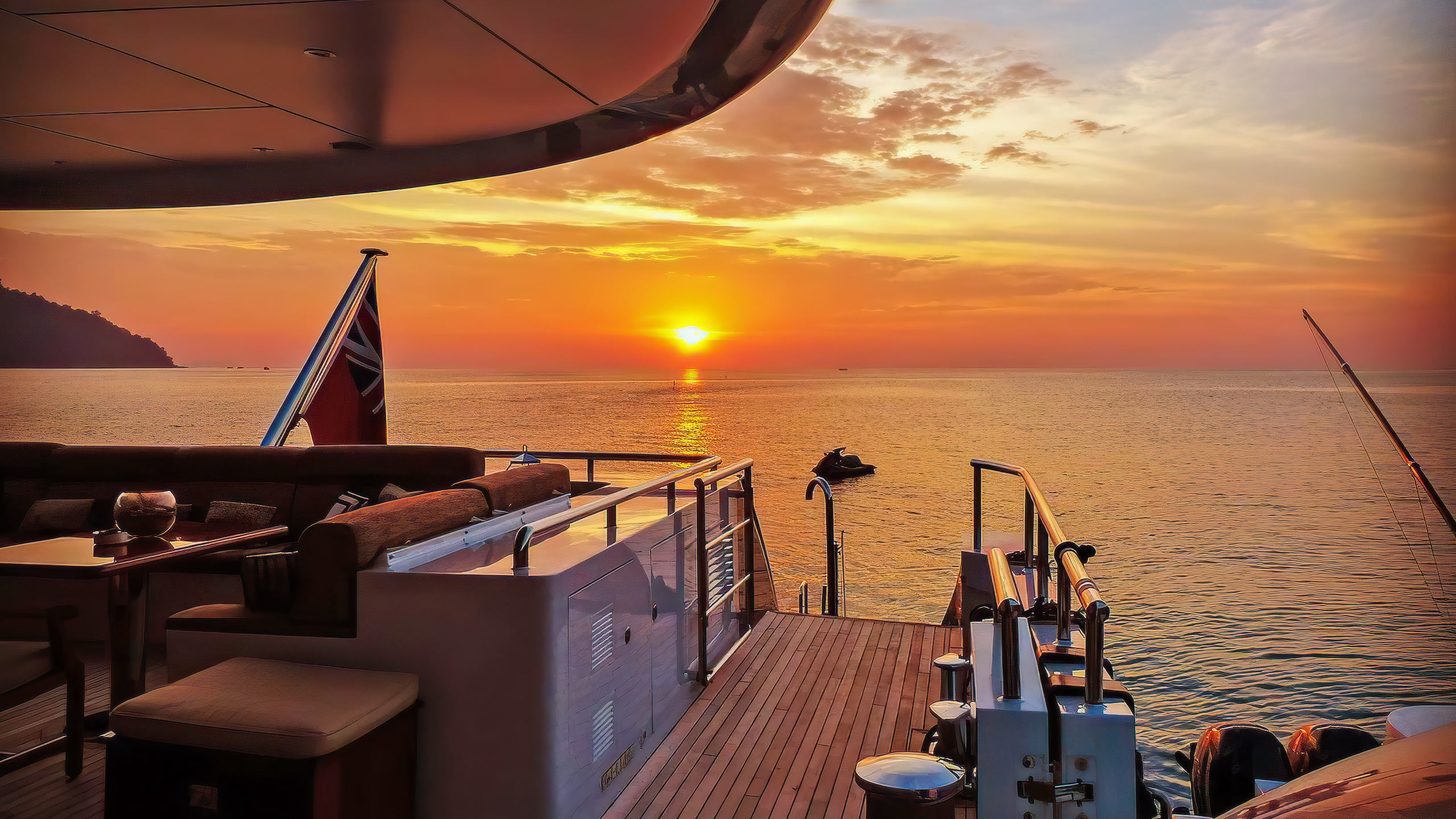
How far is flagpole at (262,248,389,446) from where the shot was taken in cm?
706

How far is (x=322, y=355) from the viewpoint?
753 cm

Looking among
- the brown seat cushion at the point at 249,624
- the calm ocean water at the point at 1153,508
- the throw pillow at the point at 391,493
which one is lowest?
the calm ocean water at the point at 1153,508

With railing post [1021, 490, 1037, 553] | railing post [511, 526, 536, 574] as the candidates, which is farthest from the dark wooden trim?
railing post [1021, 490, 1037, 553]

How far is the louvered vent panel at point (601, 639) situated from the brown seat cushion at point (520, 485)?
0.82m

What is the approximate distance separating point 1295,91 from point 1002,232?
1879 centimetres

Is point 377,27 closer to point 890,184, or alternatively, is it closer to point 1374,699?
point 1374,699

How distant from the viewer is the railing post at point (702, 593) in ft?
13.9

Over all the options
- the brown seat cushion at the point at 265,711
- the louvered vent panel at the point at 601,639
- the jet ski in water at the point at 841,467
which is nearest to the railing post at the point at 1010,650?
the louvered vent panel at the point at 601,639

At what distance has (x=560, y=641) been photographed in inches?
109

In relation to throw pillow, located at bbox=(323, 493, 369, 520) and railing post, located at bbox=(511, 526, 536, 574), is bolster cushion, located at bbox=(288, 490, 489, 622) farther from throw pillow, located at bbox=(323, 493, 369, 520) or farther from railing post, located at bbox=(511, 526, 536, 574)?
throw pillow, located at bbox=(323, 493, 369, 520)

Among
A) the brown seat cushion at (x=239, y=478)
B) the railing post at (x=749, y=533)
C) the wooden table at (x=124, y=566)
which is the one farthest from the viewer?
the brown seat cushion at (x=239, y=478)

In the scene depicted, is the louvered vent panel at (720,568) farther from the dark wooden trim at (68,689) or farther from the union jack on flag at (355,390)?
the union jack on flag at (355,390)

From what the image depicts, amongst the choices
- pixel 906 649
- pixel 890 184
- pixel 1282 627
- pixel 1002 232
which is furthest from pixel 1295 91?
pixel 906 649

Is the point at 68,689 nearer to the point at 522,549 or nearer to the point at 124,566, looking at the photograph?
the point at 124,566
